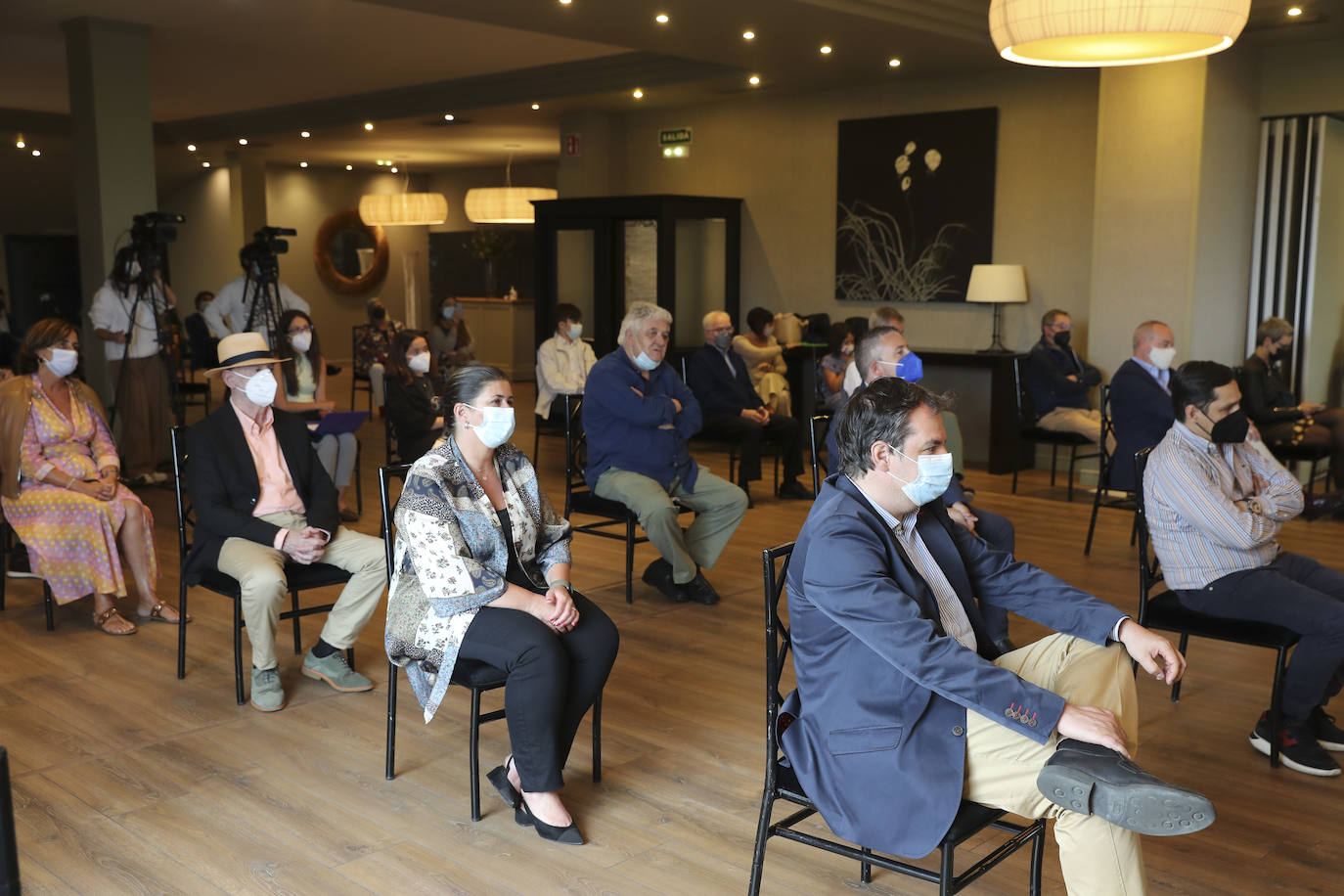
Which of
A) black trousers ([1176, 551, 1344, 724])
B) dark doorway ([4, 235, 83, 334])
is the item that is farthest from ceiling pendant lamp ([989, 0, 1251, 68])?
dark doorway ([4, 235, 83, 334])

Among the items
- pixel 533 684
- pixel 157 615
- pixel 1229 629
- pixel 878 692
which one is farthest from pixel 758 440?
pixel 878 692

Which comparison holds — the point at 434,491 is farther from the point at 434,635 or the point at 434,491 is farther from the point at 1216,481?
the point at 1216,481

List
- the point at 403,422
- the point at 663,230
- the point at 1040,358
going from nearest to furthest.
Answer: the point at 403,422 → the point at 1040,358 → the point at 663,230

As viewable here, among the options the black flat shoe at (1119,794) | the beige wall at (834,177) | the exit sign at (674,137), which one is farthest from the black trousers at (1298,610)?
the exit sign at (674,137)

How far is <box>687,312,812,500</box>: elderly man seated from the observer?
7.50 meters

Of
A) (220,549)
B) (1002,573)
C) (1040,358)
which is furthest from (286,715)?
(1040,358)

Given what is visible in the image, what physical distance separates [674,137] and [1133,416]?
604 cm

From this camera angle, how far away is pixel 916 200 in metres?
9.18

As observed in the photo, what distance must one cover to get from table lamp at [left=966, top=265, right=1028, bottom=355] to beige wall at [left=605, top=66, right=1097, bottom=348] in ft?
0.97

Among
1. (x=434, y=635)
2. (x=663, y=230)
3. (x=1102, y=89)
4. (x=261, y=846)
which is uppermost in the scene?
(x=1102, y=89)

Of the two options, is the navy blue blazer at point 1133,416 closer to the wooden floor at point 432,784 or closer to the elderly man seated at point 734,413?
the wooden floor at point 432,784

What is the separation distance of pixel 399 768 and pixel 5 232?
16312 millimetres

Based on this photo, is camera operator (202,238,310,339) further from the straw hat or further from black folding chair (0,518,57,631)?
the straw hat

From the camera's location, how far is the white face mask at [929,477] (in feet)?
7.50
